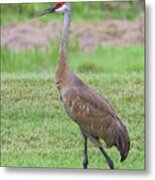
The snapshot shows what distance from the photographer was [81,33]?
3.63 m

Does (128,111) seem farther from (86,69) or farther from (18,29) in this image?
(18,29)

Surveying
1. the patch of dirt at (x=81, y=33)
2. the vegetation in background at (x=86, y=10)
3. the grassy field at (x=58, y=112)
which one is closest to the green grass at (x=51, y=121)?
the grassy field at (x=58, y=112)

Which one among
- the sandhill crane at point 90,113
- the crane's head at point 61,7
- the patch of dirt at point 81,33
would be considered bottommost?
the sandhill crane at point 90,113

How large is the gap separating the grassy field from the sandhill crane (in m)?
0.03

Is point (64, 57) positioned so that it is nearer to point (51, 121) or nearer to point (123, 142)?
point (51, 121)

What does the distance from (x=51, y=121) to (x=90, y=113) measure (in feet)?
0.69

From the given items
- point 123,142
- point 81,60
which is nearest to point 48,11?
point 81,60

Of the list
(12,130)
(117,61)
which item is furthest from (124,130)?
(12,130)

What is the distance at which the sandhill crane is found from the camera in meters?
3.56

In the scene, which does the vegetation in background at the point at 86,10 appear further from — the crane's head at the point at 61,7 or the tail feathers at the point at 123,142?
the tail feathers at the point at 123,142

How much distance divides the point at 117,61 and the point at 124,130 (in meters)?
0.34

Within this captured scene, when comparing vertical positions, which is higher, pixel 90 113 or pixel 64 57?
pixel 64 57

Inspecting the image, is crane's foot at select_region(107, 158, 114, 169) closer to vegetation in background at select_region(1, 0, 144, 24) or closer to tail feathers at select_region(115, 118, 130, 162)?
tail feathers at select_region(115, 118, 130, 162)

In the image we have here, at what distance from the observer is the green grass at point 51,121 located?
3.54 m
